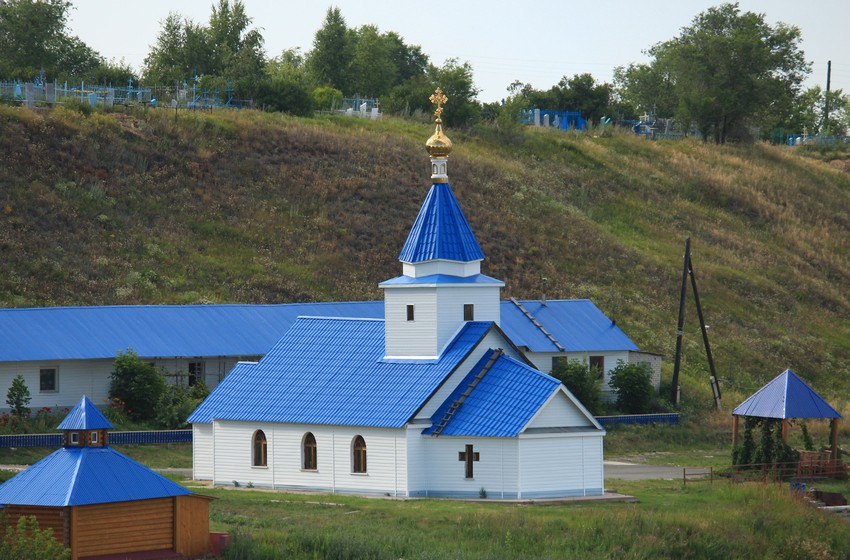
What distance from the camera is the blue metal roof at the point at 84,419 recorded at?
114 feet

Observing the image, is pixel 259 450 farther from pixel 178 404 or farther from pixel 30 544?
pixel 30 544

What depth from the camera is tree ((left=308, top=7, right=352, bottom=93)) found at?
12500 centimetres

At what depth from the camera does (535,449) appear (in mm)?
42000

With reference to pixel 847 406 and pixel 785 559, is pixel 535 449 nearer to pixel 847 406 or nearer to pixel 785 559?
pixel 785 559

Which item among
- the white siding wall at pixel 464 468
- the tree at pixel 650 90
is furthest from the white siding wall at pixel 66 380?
the tree at pixel 650 90

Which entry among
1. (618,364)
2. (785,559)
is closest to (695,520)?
(785,559)

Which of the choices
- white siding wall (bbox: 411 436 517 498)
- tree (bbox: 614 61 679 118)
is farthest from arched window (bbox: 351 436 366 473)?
tree (bbox: 614 61 679 118)

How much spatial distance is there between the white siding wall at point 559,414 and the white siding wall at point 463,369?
2932 millimetres

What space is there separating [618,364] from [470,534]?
28.8m

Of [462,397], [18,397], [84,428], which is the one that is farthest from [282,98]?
[84,428]

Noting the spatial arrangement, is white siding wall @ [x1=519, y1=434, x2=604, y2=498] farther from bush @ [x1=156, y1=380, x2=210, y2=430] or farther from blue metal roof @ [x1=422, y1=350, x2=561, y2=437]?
bush @ [x1=156, y1=380, x2=210, y2=430]

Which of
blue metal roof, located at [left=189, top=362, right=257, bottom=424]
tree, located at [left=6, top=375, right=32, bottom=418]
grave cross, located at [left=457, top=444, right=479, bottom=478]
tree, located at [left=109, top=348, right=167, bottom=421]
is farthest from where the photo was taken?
tree, located at [left=109, top=348, right=167, bottom=421]

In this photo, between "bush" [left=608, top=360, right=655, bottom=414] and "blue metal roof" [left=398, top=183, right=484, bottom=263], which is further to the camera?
"bush" [left=608, top=360, right=655, bottom=414]

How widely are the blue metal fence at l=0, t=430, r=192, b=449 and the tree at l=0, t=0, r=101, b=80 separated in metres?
50.6
